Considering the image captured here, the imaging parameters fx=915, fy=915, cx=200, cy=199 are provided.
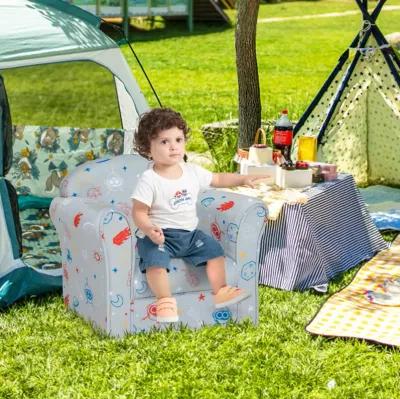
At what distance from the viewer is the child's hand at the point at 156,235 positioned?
13.9ft

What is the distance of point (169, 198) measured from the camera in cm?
439

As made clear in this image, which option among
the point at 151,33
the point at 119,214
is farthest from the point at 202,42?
the point at 119,214

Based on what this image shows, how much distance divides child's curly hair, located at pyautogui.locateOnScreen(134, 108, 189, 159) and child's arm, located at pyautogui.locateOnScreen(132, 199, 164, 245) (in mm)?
317

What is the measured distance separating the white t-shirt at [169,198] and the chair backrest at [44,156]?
2230 mm

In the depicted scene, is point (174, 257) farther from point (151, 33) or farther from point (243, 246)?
point (151, 33)

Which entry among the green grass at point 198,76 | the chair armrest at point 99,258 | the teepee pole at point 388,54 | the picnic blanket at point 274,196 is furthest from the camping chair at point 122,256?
the teepee pole at point 388,54

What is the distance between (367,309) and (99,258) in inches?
57.9

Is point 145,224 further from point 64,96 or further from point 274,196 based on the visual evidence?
point 64,96

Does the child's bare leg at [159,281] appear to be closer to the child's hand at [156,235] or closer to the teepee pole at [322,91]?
the child's hand at [156,235]

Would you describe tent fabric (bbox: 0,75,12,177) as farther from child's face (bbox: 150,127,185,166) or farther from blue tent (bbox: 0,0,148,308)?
child's face (bbox: 150,127,185,166)

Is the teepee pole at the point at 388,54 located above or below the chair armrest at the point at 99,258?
above

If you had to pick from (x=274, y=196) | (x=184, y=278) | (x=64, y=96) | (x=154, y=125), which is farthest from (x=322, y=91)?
(x=64, y=96)

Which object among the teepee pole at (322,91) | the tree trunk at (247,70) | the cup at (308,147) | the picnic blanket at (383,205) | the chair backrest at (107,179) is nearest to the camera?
the chair backrest at (107,179)

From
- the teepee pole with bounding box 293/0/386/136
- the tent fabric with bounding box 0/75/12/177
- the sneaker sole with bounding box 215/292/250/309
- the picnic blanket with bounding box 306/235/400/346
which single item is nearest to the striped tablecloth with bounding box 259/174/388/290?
the picnic blanket with bounding box 306/235/400/346
